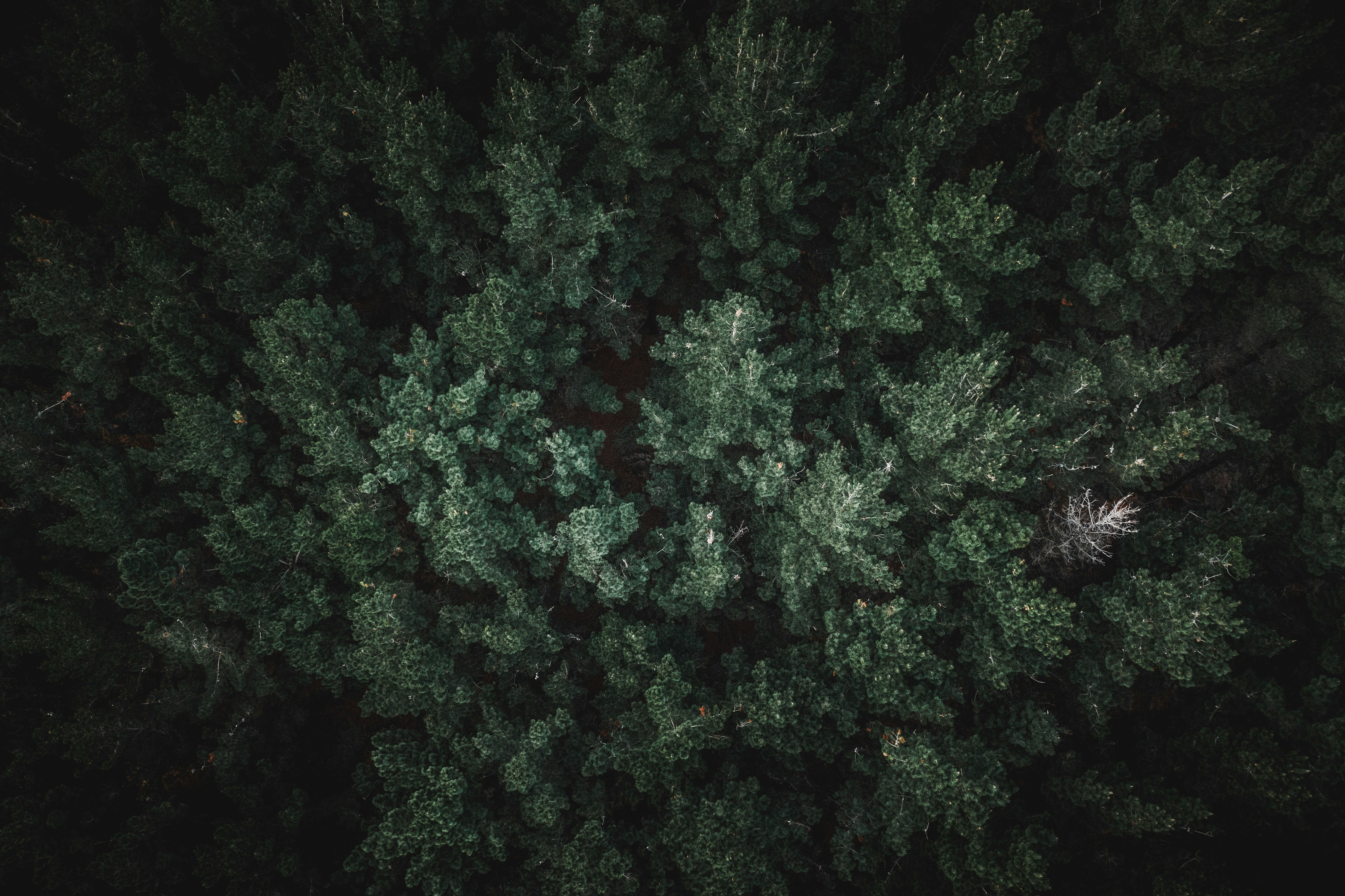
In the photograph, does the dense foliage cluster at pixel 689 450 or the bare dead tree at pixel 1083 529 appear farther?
the bare dead tree at pixel 1083 529

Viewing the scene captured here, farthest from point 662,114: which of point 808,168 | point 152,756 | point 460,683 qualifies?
point 152,756

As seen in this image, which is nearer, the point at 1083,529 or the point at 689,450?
the point at 1083,529

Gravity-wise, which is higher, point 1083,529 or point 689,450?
point 689,450

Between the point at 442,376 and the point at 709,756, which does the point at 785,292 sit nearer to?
the point at 442,376

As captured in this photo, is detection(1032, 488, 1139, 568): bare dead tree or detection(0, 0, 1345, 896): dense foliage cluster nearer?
detection(0, 0, 1345, 896): dense foliage cluster
